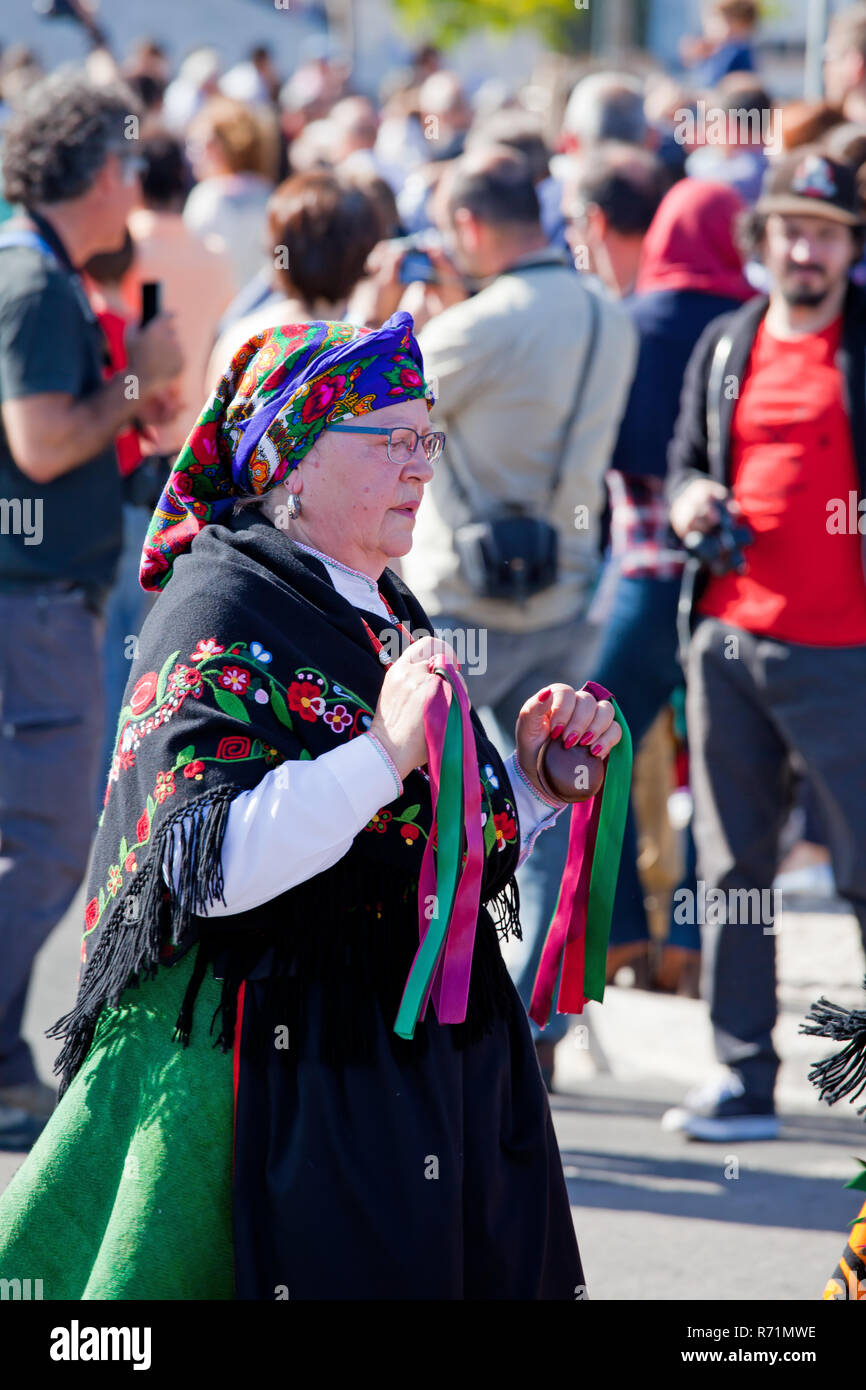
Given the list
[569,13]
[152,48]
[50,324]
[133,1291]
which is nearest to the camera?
[133,1291]

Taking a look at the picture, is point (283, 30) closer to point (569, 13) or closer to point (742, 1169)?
point (569, 13)

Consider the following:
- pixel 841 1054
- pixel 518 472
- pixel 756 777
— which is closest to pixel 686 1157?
pixel 756 777

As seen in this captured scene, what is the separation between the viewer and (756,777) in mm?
4797

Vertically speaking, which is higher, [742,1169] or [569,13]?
[569,13]

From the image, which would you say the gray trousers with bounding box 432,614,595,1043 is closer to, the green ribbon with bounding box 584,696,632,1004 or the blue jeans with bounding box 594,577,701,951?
the blue jeans with bounding box 594,577,701,951

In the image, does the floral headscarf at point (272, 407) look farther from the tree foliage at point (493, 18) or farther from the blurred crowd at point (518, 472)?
the tree foliage at point (493, 18)

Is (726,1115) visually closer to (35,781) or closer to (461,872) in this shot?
(35,781)

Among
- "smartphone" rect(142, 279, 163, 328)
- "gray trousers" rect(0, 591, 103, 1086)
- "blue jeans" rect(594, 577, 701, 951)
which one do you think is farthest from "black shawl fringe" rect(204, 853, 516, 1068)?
"blue jeans" rect(594, 577, 701, 951)

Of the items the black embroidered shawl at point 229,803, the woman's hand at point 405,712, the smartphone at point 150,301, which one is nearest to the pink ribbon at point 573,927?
the black embroidered shawl at point 229,803

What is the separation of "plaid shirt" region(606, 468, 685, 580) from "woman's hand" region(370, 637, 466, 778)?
3331 millimetres

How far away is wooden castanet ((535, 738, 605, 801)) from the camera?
261 cm

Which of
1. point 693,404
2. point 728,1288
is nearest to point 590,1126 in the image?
point 728,1288

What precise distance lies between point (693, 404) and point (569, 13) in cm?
3458

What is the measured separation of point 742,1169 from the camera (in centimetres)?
456
